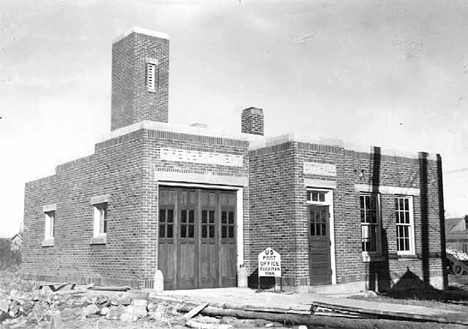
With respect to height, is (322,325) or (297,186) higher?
(297,186)

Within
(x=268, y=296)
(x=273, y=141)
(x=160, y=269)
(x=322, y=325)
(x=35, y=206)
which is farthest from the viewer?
(x=35, y=206)

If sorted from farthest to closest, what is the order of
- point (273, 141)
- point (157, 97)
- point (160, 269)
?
point (157, 97), point (273, 141), point (160, 269)

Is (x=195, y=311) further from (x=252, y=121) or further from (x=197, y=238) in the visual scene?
(x=252, y=121)

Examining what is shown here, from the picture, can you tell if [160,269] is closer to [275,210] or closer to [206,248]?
[206,248]

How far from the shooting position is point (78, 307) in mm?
12984

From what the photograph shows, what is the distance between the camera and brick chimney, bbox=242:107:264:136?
67.2 ft

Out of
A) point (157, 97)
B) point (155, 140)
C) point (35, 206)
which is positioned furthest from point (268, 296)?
point (35, 206)

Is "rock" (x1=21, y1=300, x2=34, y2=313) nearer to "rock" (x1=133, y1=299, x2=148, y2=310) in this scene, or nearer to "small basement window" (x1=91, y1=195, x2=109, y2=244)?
"rock" (x1=133, y1=299, x2=148, y2=310)

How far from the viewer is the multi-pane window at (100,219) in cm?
1780

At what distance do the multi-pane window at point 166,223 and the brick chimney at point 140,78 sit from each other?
3.59 metres

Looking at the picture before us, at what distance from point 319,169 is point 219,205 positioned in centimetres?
298

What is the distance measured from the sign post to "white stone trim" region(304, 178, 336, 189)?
6.87 feet

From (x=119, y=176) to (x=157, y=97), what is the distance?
3297 mm

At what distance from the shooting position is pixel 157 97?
18.7 meters
